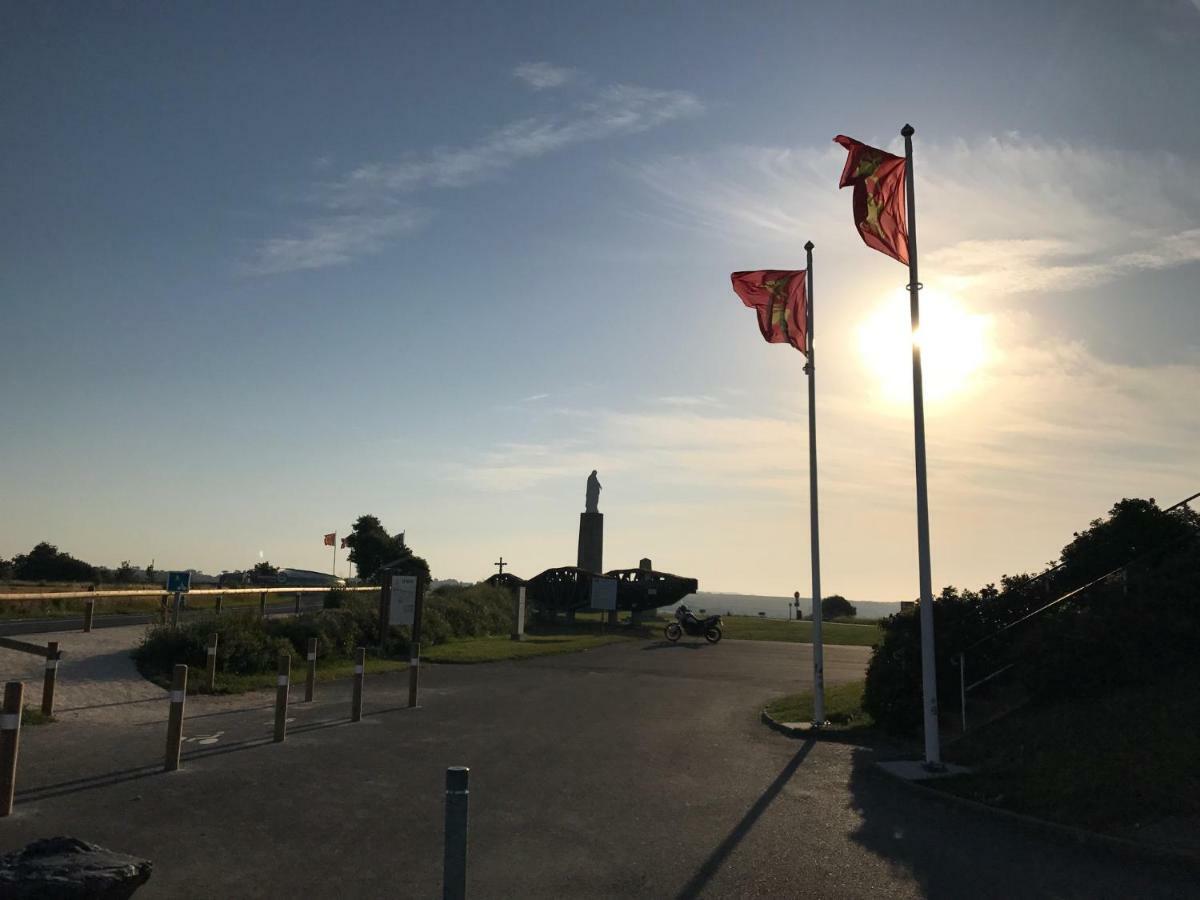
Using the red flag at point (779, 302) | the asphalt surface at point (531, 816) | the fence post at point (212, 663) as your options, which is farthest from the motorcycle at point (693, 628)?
the red flag at point (779, 302)

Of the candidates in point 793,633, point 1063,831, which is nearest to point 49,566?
point 793,633

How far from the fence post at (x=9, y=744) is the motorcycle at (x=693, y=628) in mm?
29134

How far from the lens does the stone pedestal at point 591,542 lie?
49844 mm

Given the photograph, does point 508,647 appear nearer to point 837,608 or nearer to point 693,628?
point 693,628

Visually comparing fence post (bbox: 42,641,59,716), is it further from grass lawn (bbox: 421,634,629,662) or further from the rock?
grass lawn (bbox: 421,634,629,662)

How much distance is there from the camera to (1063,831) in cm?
821

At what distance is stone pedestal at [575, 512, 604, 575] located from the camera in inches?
1962

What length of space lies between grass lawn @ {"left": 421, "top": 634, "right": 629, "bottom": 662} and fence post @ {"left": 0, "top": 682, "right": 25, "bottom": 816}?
1733 centimetres

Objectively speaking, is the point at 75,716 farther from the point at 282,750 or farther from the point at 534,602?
the point at 534,602

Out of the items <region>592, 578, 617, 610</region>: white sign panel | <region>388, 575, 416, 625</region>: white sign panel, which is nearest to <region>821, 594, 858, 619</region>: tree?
<region>592, 578, 617, 610</region>: white sign panel

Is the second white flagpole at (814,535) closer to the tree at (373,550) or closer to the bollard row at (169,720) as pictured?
the bollard row at (169,720)

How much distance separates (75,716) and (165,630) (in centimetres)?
538

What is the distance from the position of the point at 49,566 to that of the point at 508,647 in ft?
142

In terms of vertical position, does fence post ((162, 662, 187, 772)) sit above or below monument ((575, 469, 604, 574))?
below
